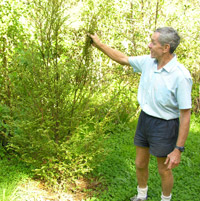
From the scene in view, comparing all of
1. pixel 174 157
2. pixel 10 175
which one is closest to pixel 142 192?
pixel 174 157

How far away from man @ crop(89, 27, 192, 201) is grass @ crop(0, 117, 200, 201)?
73 centimetres

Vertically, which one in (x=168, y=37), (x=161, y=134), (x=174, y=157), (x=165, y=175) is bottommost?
(x=165, y=175)

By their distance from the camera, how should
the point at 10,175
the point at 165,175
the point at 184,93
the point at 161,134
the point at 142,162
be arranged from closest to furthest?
the point at 184,93 → the point at 161,134 → the point at 165,175 → the point at 142,162 → the point at 10,175

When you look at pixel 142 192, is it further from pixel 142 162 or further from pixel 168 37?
pixel 168 37

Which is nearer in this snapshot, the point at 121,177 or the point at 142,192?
the point at 142,192

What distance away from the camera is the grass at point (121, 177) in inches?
138

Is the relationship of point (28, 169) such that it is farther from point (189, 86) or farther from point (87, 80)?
point (189, 86)

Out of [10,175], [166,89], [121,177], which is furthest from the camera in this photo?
[121,177]

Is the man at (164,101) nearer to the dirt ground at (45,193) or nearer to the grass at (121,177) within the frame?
the grass at (121,177)

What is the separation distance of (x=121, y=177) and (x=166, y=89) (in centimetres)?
182

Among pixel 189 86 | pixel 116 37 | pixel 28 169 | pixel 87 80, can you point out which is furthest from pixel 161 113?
pixel 116 37

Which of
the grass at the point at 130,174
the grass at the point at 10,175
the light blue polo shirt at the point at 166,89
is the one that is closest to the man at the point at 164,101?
the light blue polo shirt at the point at 166,89

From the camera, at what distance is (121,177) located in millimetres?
3965

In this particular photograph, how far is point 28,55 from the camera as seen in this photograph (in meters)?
3.19
